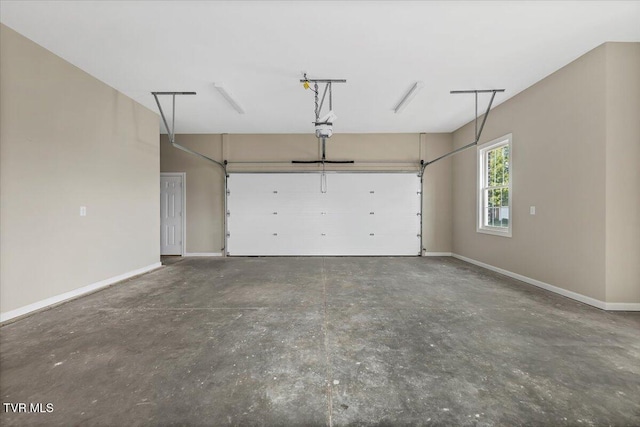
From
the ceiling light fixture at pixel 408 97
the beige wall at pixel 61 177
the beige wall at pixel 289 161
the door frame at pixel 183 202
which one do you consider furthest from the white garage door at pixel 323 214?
the beige wall at pixel 61 177

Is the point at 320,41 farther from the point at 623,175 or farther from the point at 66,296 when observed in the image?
the point at 66,296

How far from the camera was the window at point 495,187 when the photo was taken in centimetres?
444

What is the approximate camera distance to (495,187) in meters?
4.77

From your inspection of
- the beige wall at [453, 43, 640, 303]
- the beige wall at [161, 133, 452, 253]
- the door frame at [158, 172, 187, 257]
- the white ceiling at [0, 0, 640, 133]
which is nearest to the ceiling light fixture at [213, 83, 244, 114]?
the white ceiling at [0, 0, 640, 133]

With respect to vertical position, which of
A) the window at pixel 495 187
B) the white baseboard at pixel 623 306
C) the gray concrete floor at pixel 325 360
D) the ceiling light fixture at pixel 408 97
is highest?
the ceiling light fixture at pixel 408 97

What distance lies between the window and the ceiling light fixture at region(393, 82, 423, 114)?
182 centimetres

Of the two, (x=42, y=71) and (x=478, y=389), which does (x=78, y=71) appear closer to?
(x=42, y=71)

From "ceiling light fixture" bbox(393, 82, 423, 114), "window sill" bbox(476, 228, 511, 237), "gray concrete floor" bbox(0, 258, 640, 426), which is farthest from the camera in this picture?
"window sill" bbox(476, 228, 511, 237)

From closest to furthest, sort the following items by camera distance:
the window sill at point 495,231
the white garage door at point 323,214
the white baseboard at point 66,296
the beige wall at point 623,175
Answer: the white baseboard at point 66,296 < the beige wall at point 623,175 < the window sill at point 495,231 < the white garage door at point 323,214

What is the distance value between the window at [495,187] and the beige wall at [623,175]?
1.39 meters

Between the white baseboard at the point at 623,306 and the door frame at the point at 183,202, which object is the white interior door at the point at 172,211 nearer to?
the door frame at the point at 183,202

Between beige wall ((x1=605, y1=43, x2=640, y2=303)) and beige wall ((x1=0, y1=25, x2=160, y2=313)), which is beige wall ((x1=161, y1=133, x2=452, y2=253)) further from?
beige wall ((x1=605, y1=43, x2=640, y2=303))

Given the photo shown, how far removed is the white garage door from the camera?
6277mm

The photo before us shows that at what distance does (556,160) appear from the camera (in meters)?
3.43
